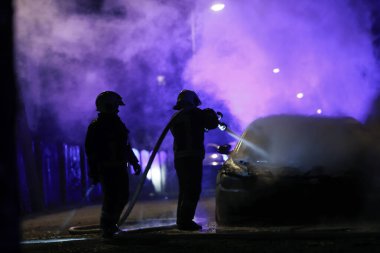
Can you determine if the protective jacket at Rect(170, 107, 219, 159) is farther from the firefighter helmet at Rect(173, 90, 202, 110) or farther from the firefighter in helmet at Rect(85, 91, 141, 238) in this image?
the firefighter in helmet at Rect(85, 91, 141, 238)

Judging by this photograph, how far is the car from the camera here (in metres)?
5.82

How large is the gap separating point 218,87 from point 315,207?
1018 centimetres

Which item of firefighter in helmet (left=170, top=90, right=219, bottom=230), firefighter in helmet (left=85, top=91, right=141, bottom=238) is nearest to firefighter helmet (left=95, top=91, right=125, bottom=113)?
firefighter in helmet (left=85, top=91, right=141, bottom=238)

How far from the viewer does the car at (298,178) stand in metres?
5.82

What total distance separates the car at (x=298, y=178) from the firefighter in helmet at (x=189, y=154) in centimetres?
34

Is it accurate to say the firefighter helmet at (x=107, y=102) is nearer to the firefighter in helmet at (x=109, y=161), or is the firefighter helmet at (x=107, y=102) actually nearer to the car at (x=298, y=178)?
the firefighter in helmet at (x=109, y=161)

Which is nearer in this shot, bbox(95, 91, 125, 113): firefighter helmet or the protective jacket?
bbox(95, 91, 125, 113): firefighter helmet

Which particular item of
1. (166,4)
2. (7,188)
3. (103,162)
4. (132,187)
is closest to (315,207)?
(103,162)

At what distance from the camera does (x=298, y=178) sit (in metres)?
5.90

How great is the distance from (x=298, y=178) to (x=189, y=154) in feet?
4.45

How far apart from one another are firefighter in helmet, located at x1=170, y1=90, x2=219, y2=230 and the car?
337 mm

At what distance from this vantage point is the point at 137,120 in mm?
23938

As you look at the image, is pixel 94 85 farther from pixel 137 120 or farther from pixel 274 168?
pixel 274 168

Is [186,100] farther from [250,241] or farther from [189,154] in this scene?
[250,241]
